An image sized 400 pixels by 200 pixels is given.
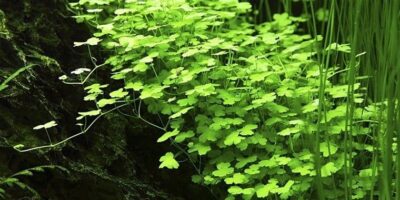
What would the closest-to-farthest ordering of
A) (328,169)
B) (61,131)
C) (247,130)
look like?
(328,169) < (247,130) < (61,131)

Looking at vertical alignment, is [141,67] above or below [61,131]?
above

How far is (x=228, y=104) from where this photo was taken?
2172 mm

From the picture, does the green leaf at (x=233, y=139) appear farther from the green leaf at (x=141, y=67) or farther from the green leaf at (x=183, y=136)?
the green leaf at (x=141, y=67)

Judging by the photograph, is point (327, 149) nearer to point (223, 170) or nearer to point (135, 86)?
point (223, 170)

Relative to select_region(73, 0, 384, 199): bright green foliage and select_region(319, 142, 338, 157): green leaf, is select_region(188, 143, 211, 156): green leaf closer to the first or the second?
select_region(73, 0, 384, 199): bright green foliage

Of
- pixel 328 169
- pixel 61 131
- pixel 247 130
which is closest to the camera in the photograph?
pixel 328 169

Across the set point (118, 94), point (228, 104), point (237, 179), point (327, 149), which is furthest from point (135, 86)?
point (327, 149)

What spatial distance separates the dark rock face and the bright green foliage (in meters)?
0.14

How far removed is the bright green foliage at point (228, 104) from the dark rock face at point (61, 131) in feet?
0.46

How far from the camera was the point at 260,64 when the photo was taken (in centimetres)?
226

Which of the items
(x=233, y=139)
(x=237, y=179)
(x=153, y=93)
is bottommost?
(x=237, y=179)

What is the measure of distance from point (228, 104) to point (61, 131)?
69 cm

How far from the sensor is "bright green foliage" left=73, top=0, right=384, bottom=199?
198cm

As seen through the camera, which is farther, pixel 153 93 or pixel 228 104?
pixel 228 104
